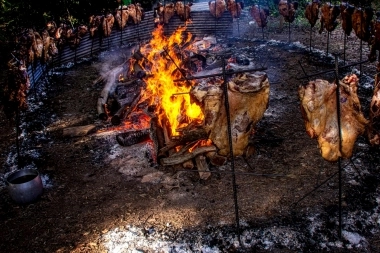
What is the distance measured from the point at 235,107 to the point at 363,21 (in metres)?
5.88

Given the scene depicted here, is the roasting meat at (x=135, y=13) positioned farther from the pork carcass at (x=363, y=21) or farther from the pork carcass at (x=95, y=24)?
the pork carcass at (x=363, y=21)

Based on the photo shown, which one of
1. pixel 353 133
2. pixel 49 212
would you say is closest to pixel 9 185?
pixel 49 212

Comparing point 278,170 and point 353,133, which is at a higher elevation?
point 353,133

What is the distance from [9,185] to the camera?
636 centimetres

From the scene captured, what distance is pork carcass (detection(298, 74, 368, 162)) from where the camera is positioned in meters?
5.08

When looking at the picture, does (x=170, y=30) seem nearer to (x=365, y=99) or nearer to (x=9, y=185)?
(x=365, y=99)

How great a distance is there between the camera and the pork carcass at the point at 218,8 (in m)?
15.1

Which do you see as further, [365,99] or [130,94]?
[130,94]

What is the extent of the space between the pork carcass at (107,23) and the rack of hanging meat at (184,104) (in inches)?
77.8

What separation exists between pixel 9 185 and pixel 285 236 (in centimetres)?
487

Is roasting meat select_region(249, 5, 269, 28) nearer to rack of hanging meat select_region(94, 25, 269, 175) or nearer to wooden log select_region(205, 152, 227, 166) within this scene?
rack of hanging meat select_region(94, 25, 269, 175)

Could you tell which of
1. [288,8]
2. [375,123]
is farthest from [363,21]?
[375,123]

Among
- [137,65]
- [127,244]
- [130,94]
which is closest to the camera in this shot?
[127,244]

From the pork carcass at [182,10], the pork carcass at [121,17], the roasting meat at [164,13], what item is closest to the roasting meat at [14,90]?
the pork carcass at [121,17]
